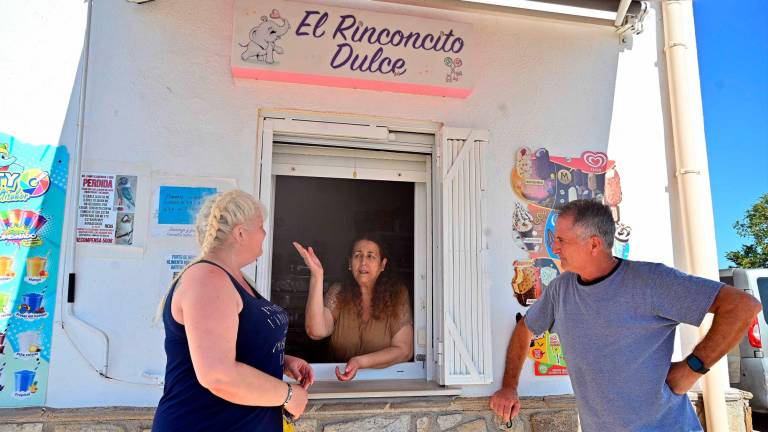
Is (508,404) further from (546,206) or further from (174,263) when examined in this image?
(174,263)

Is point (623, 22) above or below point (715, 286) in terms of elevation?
above

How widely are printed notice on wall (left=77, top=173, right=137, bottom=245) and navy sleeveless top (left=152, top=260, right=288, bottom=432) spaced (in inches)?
59.3

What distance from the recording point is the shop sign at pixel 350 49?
10.6ft

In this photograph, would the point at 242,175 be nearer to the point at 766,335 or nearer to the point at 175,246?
the point at 175,246

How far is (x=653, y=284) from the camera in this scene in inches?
89.6

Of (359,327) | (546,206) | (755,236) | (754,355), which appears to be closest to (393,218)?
(359,327)

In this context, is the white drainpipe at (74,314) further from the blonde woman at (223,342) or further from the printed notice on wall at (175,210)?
the blonde woman at (223,342)

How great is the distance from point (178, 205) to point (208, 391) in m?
1.72

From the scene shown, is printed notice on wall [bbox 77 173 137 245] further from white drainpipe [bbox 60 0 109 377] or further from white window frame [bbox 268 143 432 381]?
white window frame [bbox 268 143 432 381]

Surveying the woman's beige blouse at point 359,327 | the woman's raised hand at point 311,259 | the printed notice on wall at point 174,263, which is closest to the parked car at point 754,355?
the woman's beige blouse at point 359,327

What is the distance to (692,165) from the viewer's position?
373 cm

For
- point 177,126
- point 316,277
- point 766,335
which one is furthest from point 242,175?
point 766,335

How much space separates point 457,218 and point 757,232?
56.8 feet

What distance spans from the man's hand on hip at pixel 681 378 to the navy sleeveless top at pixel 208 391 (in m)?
1.67
